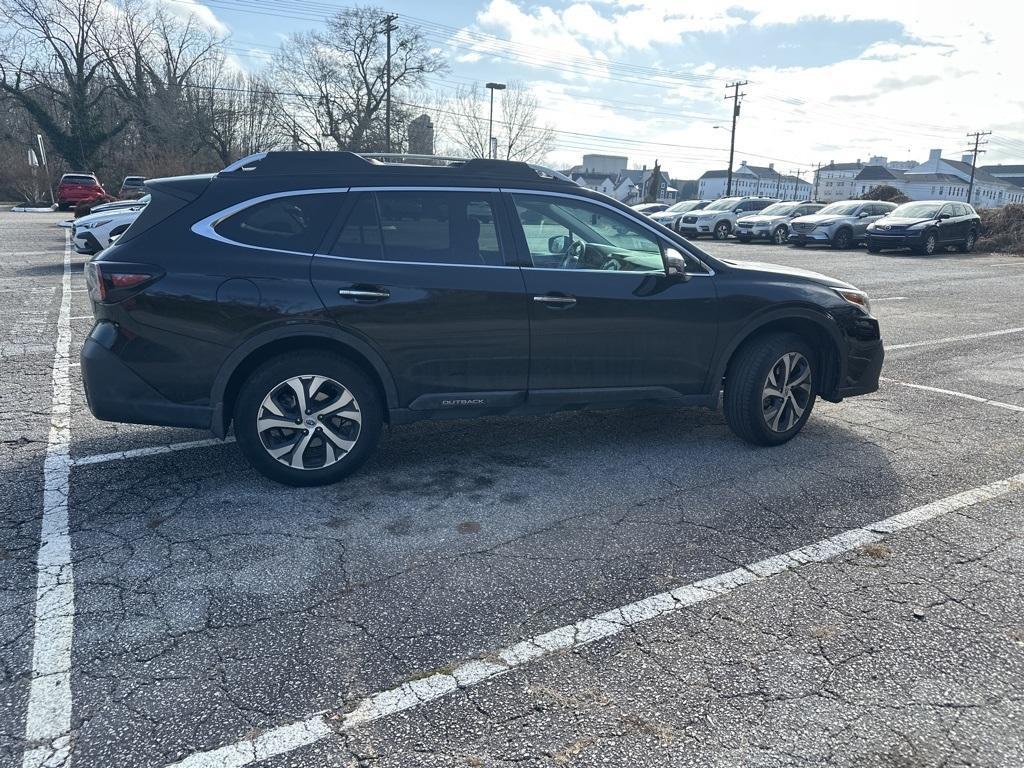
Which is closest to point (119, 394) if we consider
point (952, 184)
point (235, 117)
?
point (235, 117)

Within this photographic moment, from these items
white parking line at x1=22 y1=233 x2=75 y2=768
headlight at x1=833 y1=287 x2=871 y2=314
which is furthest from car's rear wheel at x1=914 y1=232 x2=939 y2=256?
white parking line at x1=22 y1=233 x2=75 y2=768

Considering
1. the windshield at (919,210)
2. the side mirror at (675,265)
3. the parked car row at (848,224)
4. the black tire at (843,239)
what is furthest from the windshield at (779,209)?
the side mirror at (675,265)

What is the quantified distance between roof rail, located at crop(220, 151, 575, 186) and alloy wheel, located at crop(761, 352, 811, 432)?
74.4 inches

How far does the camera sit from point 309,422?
413cm

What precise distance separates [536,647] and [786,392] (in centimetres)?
301

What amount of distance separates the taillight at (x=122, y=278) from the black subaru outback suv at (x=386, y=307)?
0.01 m

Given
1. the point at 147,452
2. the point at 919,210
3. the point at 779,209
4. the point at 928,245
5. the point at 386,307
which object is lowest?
the point at 147,452

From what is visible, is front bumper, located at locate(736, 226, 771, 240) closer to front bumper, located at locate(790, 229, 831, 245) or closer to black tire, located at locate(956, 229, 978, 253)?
front bumper, located at locate(790, 229, 831, 245)

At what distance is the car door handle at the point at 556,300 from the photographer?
4.35 metres

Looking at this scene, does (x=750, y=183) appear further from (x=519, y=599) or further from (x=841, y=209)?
(x=519, y=599)

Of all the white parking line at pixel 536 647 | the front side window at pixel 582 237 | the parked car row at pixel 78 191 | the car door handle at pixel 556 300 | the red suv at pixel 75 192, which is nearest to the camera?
the white parking line at pixel 536 647

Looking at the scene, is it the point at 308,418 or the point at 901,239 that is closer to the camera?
the point at 308,418

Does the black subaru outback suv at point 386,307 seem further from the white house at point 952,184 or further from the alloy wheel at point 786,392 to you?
the white house at point 952,184

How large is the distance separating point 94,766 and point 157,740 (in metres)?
0.18
